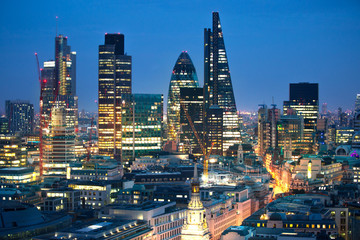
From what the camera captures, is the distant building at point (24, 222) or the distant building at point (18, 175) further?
the distant building at point (18, 175)

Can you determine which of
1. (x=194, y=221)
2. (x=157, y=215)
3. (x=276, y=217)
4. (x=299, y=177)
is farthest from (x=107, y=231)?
(x=299, y=177)

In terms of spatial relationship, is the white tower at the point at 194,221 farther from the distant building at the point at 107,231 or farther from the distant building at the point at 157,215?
the distant building at the point at 107,231

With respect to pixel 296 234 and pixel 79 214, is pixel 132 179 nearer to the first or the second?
pixel 79 214

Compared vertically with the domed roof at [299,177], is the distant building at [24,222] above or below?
below

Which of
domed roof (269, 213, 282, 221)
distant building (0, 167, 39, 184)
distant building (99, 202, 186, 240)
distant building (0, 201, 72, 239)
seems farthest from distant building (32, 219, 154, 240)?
distant building (0, 167, 39, 184)

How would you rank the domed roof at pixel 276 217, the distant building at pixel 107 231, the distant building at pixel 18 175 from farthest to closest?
the distant building at pixel 18 175, the domed roof at pixel 276 217, the distant building at pixel 107 231

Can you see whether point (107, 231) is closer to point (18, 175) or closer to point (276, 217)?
point (276, 217)

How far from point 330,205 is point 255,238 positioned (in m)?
33.0

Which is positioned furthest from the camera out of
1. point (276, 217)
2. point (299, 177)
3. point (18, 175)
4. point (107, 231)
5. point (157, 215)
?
point (299, 177)

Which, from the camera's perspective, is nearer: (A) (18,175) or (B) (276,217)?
(B) (276,217)

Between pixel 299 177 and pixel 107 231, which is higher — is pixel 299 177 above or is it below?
above

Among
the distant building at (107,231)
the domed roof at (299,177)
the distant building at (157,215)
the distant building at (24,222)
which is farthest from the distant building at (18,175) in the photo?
the distant building at (107,231)

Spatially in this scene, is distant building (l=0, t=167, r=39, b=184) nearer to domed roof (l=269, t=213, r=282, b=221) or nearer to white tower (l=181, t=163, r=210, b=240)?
domed roof (l=269, t=213, r=282, b=221)

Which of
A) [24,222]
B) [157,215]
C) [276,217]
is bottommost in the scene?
[276,217]
